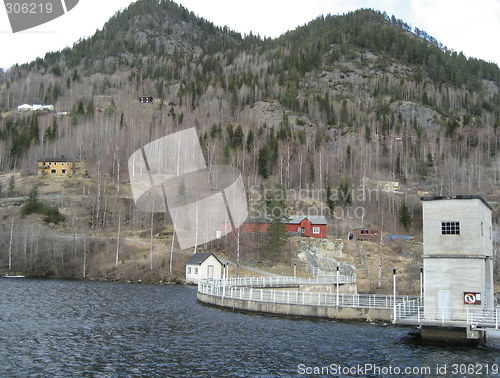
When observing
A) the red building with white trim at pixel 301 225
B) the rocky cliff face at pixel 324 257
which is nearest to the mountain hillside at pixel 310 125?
the red building with white trim at pixel 301 225

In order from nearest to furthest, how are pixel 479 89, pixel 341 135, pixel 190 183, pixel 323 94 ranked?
pixel 190 183
pixel 341 135
pixel 323 94
pixel 479 89

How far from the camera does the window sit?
2887cm

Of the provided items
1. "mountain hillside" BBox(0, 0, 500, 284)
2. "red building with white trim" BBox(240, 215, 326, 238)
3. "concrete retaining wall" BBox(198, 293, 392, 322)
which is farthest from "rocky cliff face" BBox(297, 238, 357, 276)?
"concrete retaining wall" BBox(198, 293, 392, 322)

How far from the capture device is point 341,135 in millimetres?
133750

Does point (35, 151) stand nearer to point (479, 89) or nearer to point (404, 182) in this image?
point (404, 182)

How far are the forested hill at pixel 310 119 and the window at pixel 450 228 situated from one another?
158 feet

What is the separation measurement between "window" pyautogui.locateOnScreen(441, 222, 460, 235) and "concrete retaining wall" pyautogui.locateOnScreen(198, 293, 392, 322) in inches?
300

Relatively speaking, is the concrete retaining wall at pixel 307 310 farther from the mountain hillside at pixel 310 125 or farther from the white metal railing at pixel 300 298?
the mountain hillside at pixel 310 125

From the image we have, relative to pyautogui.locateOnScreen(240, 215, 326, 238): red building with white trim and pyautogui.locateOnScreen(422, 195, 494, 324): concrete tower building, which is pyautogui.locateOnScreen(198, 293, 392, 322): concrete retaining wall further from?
pyautogui.locateOnScreen(240, 215, 326, 238): red building with white trim

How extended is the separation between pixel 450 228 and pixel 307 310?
42.2ft

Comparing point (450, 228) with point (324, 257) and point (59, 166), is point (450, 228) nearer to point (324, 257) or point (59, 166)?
point (324, 257)

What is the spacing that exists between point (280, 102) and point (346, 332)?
428ft

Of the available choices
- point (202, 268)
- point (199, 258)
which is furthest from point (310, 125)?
point (202, 268)

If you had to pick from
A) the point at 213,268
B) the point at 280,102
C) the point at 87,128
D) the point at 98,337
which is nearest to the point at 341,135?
the point at 280,102
